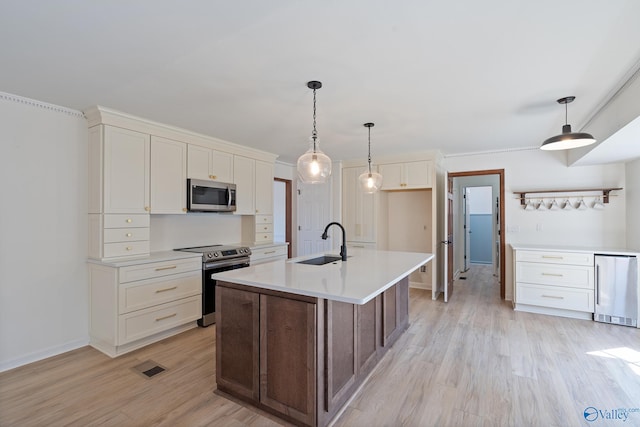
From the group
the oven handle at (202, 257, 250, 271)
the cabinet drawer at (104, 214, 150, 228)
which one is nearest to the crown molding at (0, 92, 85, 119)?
the cabinet drawer at (104, 214, 150, 228)

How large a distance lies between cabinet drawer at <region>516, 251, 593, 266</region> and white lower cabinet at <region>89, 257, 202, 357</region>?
423 centimetres

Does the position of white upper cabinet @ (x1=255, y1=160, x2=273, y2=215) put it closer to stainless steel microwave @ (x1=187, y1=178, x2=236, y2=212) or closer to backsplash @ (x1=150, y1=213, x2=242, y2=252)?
backsplash @ (x1=150, y1=213, x2=242, y2=252)

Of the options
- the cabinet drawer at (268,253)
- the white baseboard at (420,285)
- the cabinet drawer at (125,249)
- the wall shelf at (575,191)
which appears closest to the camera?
the cabinet drawer at (125,249)

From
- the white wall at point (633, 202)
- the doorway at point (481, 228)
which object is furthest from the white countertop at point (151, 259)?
the doorway at point (481, 228)

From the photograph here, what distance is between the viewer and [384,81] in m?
2.32

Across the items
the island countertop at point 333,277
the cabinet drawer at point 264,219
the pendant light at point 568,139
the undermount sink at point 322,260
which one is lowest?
the undermount sink at point 322,260

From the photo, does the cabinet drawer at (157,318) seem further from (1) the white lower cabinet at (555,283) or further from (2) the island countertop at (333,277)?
(1) the white lower cabinet at (555,283)

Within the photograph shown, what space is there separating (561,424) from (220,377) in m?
2.26

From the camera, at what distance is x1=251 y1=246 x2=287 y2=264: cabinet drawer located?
4.27 m

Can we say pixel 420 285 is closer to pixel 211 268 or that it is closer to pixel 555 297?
pixel 555 297

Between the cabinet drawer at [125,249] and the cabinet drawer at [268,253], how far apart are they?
137 centimetres

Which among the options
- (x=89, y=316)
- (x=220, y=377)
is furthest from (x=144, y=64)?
(x=89, y=316)

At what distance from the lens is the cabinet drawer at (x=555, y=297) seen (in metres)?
3.76
